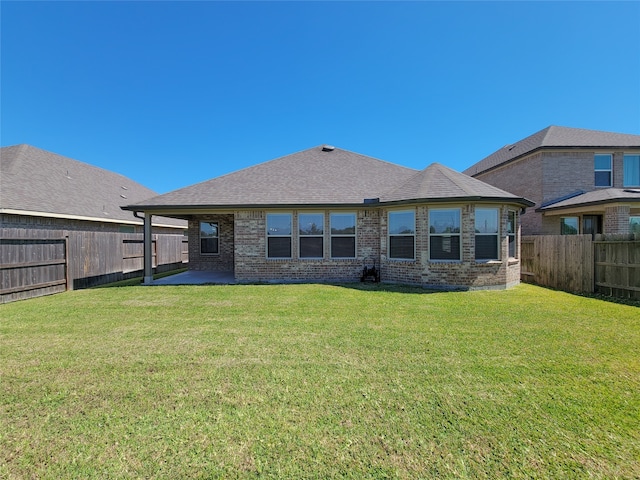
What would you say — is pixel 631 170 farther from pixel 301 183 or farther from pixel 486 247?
pixel 301 183

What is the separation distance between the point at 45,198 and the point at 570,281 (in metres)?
21.8

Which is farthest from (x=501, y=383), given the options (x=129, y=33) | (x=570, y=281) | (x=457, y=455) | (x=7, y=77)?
(x=7, y=77)

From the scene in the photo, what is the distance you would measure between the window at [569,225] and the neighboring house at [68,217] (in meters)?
20.8

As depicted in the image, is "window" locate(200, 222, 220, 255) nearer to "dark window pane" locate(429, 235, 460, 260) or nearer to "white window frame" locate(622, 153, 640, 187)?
"dark window pane" locate(429, 235, 460, 260)

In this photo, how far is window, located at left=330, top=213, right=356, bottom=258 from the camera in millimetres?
11305

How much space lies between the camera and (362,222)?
442 inches

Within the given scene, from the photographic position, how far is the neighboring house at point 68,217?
27.5 ft

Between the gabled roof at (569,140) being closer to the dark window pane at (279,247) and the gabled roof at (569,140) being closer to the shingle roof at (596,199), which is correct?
the shingle roof at (596,199)

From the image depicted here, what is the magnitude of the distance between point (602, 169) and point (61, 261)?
24345 millimetres

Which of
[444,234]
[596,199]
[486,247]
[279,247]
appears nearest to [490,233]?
[486,247]

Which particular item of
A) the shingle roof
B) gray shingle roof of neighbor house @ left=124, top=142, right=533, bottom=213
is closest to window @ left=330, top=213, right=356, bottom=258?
gray shingle roof of neighbor house @ left=124, top=142, right=533, bottom=213

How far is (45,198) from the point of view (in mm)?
13609

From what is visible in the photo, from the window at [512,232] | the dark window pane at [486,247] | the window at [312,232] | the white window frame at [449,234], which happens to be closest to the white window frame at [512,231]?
the window at [512,232]

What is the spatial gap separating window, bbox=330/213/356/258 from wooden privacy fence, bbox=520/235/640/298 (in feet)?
22.7
